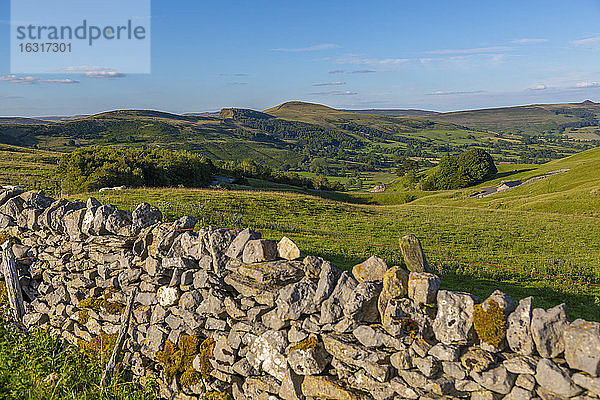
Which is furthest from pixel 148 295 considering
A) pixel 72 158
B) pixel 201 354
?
pixel 72 158

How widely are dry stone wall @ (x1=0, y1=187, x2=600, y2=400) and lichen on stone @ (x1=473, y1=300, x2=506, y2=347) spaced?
1 cm

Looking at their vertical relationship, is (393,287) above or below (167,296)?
above

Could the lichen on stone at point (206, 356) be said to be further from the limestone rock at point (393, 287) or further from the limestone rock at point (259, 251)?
the limestone rock at point (393, 287)

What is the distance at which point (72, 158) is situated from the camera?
3198cm

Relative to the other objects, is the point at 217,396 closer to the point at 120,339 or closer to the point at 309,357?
the point at 309,357

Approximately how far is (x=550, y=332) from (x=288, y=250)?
3924mm

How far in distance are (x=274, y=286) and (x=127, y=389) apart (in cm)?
389

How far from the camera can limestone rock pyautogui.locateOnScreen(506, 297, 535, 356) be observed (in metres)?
4.64

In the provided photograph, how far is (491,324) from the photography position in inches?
190

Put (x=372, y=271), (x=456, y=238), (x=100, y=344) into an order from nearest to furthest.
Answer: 1. (x=372, y=271)
2. (x=100, y=344)
3. (x=456, y=238)

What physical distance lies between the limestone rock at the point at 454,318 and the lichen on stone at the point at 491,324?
111 mm

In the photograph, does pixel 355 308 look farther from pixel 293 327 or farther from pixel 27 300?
pixel 27 300

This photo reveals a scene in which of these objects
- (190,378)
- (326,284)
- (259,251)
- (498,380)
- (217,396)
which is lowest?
(217,396)

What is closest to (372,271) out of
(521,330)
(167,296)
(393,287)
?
(393,287)
